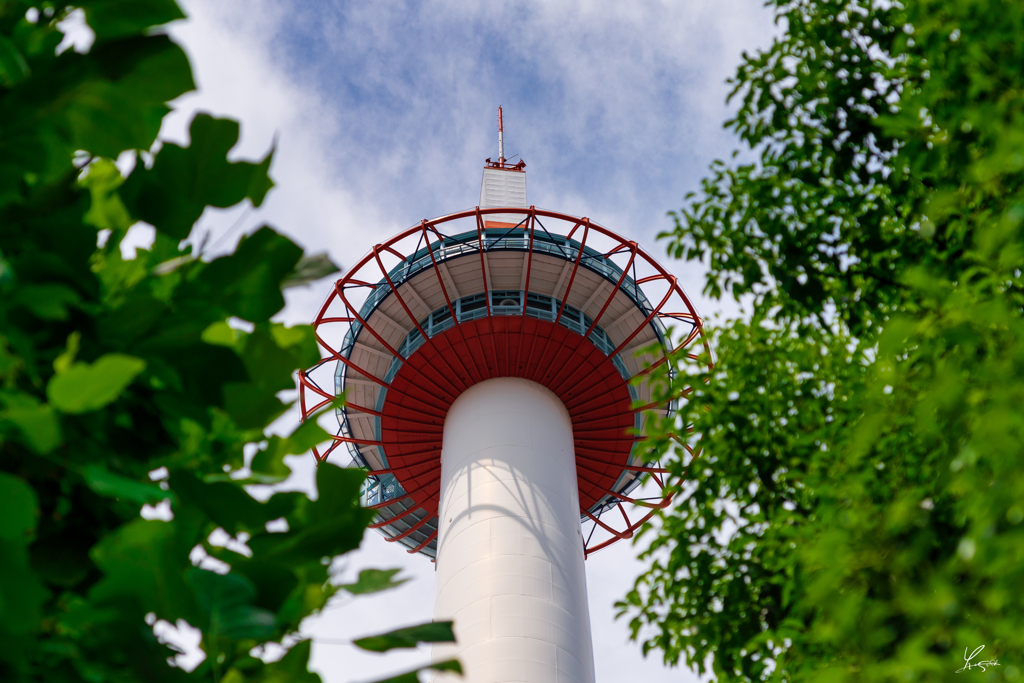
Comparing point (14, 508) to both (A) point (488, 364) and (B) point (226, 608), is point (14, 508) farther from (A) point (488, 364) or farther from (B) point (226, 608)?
(A) point (488, 364)

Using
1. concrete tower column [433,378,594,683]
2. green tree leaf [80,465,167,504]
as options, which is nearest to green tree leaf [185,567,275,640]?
green tree leaf [80,465,167,504]

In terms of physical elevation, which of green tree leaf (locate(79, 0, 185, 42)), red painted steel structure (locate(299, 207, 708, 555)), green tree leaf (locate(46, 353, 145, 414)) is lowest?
green tree leaf (locate(46, 353, 145, 414))

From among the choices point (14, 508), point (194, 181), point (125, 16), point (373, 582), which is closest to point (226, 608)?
point (14, 508)

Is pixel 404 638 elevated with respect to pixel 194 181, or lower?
lower

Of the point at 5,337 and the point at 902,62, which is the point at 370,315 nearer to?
the point at 902,62

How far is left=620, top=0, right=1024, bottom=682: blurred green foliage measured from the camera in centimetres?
283

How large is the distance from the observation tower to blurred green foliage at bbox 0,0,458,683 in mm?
16939

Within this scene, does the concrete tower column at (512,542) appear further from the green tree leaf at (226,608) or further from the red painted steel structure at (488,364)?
the green tree leaf at (226,608)

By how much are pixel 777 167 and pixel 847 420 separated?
7.33ft

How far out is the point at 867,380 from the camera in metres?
4.90

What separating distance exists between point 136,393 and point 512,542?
56.3ft

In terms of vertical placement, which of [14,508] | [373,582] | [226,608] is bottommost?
[226,608]

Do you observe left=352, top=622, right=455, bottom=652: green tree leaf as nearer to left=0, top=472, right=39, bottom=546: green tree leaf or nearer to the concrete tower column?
left=0, top=472, right=39, bottom=546: green tree leaf

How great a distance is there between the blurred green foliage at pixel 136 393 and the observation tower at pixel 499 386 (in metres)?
16.9
